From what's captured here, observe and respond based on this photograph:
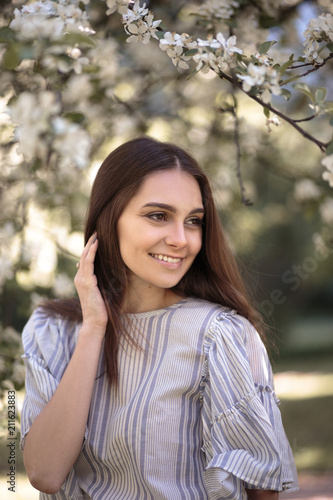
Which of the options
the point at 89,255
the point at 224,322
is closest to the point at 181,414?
the point at 224,322

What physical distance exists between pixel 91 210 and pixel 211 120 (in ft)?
6.76

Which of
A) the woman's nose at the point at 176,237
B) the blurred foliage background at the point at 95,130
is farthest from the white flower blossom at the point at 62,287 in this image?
the woman's nose at the point at 176,237

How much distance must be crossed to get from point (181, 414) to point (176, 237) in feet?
1.66

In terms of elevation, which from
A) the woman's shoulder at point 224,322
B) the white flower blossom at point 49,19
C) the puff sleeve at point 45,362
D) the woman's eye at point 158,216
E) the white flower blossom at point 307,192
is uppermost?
the white flower blossom at point 49,19

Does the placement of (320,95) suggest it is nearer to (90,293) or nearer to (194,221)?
(194,221)

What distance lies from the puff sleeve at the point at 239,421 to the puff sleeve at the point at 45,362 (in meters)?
0.45

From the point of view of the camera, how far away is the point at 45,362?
1.84m

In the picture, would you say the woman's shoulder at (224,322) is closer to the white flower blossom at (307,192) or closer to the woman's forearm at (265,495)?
the woman's forearm at (265,495)

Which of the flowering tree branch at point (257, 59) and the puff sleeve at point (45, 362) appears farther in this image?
the puff sleeve at point (45, 362)

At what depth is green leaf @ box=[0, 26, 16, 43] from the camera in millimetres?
1774

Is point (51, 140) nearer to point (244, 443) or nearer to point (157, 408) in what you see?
point (157, 408)

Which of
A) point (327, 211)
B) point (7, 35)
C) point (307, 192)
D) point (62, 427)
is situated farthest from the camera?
point (307, 192)

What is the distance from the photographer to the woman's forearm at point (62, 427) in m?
1.65

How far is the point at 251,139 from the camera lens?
317 cm
